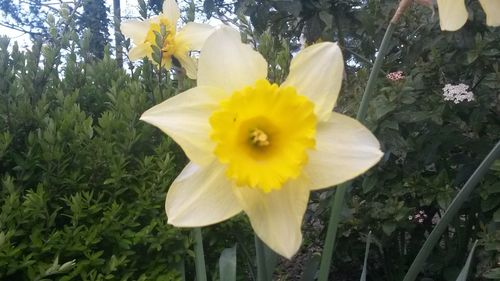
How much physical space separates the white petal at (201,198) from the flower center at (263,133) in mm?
31

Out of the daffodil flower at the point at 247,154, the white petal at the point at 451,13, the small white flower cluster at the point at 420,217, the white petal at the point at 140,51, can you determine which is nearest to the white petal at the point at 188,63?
the white petal at the point at 140,51

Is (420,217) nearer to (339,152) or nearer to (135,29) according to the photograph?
(135,29)

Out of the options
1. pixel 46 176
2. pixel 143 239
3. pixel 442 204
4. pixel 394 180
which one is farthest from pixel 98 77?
pixel 442 204

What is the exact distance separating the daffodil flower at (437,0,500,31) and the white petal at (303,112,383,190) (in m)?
0.26

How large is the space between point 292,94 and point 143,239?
1.00 meters

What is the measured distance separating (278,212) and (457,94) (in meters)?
1.42

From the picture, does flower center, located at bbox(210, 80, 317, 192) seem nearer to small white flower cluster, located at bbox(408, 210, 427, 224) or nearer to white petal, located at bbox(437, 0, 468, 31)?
white petal, located at bbox(437, 0, 468, 31)

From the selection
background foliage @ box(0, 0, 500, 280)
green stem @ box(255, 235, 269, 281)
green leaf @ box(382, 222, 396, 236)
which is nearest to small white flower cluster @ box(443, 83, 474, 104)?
background foliage @ box(0, 0, 500, 280)

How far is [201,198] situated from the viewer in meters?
0.73

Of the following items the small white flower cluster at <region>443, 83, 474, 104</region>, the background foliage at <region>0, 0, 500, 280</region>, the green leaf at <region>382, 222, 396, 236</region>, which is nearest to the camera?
the background foliage at <region>0, 0, 500, 280</region>

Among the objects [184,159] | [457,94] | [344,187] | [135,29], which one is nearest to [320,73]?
[344,187]

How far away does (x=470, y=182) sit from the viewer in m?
0.93

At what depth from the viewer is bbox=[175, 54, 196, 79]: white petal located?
1.23 m

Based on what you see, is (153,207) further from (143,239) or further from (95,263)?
(95,263)
